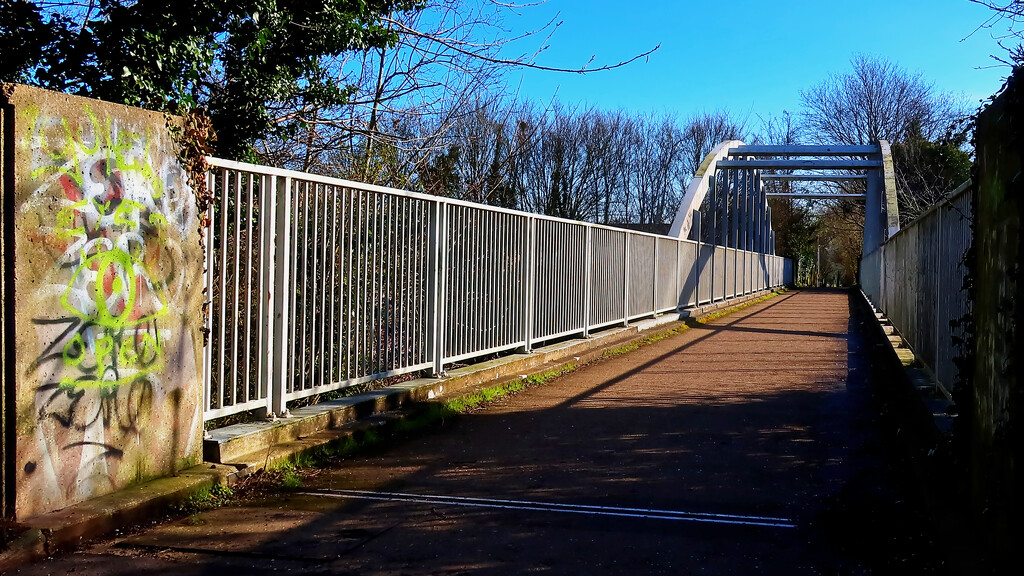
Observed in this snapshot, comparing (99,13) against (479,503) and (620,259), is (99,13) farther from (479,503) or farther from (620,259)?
(620,259)

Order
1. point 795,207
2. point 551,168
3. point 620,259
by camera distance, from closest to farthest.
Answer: point 620,259 → point 551,168 → point 795,207

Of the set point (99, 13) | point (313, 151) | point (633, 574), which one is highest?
point (99, 13)

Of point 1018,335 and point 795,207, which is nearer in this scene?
point 1018,335

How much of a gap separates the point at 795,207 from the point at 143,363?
60.3m

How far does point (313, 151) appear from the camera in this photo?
943 cm

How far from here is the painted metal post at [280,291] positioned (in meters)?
5.42

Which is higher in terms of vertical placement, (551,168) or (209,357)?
(551,168)

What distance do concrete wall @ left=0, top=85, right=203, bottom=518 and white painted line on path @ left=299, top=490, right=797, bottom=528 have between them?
995 millimetres

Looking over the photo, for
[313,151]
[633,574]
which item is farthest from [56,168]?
[313,151]

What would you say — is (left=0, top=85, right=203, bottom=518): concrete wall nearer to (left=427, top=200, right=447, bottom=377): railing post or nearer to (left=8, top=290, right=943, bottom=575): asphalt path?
(left=8, top=290, right=943, bottom=575): asphalt path

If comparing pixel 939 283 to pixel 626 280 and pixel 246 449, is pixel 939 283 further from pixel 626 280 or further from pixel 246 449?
pixel 626 280

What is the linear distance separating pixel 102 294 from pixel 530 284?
6.10 meters

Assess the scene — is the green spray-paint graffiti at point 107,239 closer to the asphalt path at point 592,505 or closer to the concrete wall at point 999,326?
the asphalt path at point 592,505

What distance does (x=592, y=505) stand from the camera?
178 inches
